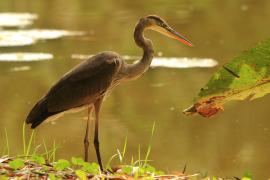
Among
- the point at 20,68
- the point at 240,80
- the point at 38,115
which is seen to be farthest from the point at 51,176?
the point at 20,68

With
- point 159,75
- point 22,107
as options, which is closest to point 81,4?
point 159,75

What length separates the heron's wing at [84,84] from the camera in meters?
5.42

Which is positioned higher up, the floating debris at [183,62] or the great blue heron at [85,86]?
the floating debris at [183,62]

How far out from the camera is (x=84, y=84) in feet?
18.3

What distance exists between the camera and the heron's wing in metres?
5.42

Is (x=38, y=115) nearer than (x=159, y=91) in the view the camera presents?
Yes

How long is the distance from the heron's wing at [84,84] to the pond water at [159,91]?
1.21m

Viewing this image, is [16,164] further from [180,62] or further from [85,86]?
[180,62]

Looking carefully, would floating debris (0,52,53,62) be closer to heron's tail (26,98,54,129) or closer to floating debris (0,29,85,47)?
floating debris (0,29,85,47)

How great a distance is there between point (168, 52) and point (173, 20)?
2.19 m

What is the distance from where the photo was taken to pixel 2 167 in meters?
4.11

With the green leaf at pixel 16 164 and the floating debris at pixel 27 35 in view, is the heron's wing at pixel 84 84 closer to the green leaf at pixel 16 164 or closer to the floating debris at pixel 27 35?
the green leaf at pixel 16 164

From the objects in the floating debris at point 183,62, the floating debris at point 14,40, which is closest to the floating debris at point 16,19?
the floating debris at point 14,40

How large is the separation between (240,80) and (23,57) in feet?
28.0
